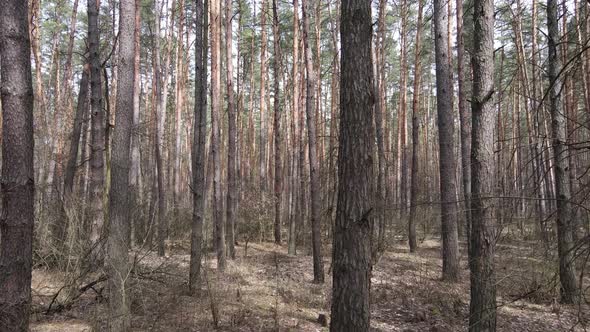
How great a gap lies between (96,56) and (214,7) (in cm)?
346

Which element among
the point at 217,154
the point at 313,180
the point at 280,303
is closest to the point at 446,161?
the point at 313,180

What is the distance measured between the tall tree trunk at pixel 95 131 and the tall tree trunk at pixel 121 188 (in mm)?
2576

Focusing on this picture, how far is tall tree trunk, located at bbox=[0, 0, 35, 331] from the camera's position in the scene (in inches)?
101

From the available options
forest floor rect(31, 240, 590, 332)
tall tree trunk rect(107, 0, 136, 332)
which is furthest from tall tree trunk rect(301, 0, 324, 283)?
tall tree trunk rect(107, 0, 136, 332)

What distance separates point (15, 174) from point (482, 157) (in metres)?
3.92

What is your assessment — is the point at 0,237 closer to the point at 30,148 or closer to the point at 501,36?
the point at 30,148

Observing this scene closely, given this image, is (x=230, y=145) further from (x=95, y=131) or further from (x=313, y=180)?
(x=95, y=131)

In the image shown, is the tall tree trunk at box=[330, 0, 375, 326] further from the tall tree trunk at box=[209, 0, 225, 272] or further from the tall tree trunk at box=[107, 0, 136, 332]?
the tall tree trunk at box=[209, 0, 225, 272]

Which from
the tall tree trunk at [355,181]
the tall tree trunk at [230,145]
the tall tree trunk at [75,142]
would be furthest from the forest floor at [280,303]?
the tall tree trunk at [75,142]

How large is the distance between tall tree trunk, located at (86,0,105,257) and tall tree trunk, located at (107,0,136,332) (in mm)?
2576

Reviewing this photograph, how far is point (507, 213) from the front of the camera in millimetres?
2131

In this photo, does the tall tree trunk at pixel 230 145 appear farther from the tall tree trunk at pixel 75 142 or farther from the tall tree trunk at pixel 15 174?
the tall tree trunk at pixel 15 174

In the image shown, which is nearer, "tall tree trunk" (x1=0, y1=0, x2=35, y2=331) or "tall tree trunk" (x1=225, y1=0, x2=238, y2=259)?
"tall tree trunk" (x1=0, y1=0, x2=35, y2=331)

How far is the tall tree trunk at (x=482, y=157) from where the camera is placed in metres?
3.65
